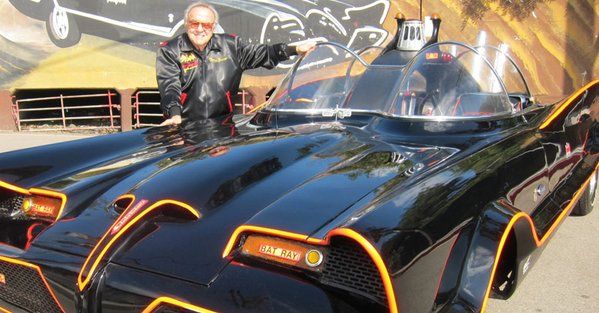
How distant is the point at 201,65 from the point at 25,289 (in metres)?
2.45

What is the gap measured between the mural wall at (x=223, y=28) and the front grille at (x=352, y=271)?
Result: 1056cm

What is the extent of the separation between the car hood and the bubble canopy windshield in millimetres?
407

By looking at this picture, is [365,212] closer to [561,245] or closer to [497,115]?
[497,115]

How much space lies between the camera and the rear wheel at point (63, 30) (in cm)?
1161

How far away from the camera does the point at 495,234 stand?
2051mm

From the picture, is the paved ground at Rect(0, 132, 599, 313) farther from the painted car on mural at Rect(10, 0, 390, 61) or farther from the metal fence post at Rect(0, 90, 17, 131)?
the metal fence post at Rect(0, 90, 17, 131)

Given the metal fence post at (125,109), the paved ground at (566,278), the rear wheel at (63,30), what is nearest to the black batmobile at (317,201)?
the paved ground at (566,278)

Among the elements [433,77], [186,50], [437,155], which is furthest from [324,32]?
[437,155]

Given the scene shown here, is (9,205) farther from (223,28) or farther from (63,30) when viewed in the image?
(63,30)

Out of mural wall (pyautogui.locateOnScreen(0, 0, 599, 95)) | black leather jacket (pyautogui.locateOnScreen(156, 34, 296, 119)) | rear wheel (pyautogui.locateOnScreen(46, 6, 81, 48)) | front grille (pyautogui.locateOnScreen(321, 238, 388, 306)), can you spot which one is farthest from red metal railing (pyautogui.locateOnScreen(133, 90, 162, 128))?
front grille (pyautogui.locateOnScreen(321, 238, 388, 306))

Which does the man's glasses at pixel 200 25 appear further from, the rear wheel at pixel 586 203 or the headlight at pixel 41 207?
the rear wheel at pixel 586 203

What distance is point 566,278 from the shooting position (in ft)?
11.3

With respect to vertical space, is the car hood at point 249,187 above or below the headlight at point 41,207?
above

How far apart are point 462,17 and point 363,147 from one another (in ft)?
33.0
